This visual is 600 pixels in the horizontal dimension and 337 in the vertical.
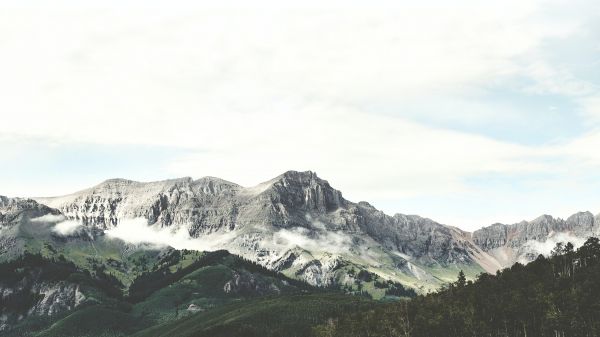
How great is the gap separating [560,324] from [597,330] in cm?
1216

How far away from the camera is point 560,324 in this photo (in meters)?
198

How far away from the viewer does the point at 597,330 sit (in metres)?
188
